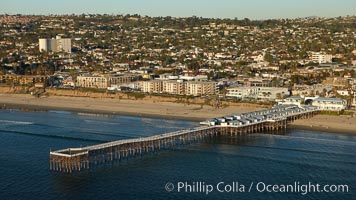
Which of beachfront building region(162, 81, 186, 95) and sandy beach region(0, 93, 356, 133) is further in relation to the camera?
beachfront building region(162, 81, 186, 95)

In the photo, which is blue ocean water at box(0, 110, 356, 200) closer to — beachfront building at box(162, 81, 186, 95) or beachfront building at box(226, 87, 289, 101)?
beachfront building at box(226, 87, 289, 101)

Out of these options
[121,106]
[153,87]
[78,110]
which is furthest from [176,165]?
[153,87]

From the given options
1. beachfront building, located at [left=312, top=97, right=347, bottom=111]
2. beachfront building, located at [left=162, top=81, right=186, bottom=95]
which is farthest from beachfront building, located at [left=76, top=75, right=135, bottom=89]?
beachfront building, located at [left=312, top=97, right=347, bottom=111]

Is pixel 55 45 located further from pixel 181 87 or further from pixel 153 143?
pixel 153 143

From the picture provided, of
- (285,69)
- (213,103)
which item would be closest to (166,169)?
(213,103)

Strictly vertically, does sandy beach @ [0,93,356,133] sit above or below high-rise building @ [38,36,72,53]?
below

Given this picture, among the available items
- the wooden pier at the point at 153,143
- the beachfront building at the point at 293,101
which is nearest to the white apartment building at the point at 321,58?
the beachfront building at the point at 293,101

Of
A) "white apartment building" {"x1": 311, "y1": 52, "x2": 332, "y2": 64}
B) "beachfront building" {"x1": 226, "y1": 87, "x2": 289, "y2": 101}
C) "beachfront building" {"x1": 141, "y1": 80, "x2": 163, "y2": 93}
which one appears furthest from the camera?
"white apartment building" {"x1": 311, "y1": 52, "x2": 332, "y2": 64}
